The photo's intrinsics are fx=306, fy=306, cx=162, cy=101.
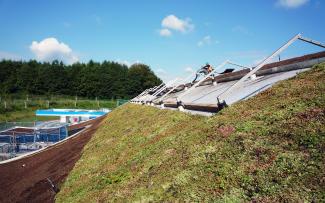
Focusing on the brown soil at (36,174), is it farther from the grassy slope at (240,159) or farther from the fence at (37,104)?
the fence at (37,104)

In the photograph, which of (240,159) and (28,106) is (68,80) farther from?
(240,159)

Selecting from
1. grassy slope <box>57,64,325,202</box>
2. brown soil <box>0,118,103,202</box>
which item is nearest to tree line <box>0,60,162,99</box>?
brown soil <box>0,118,103,202</box>

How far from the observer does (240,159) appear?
7.27 meters

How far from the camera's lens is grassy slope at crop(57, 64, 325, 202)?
238 inches

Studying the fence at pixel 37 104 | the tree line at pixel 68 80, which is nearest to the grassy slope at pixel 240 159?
the fence at pixel 37 104

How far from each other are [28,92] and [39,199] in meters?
104

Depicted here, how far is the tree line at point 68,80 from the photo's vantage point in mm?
109125

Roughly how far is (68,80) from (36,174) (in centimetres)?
10105

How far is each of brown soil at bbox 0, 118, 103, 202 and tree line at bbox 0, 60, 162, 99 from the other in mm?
88896

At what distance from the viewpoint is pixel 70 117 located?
55.4 metres

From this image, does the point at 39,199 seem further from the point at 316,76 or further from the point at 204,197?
the point at 316,76

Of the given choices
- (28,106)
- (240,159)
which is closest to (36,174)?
(240,159)

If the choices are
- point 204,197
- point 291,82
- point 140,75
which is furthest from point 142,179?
point 140,75

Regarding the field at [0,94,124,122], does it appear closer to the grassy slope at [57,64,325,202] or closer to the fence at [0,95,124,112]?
the fence at [0,95,124,112]
